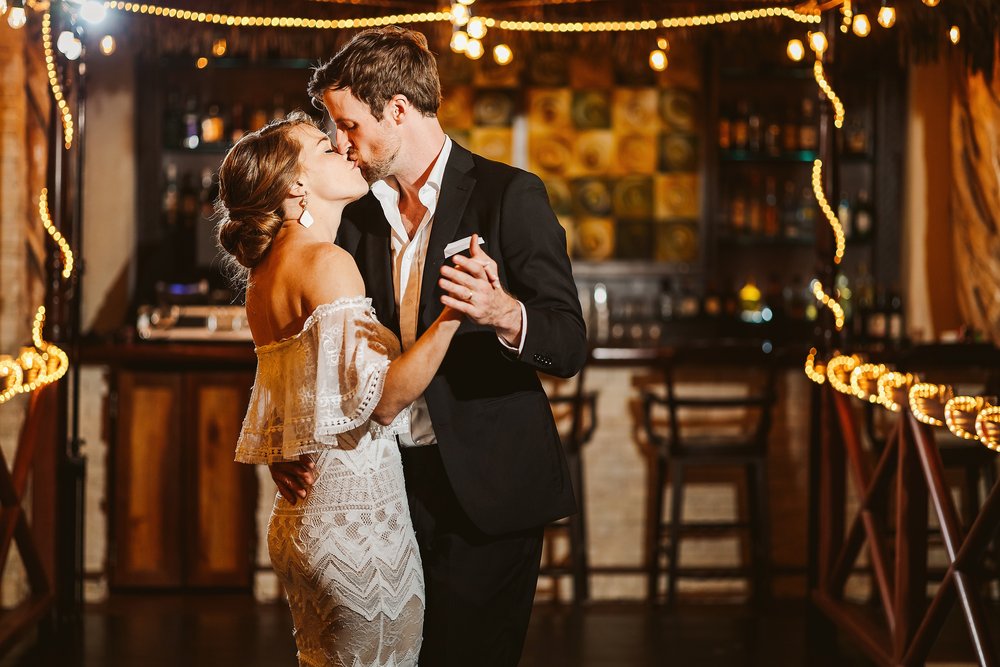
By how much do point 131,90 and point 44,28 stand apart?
8.21ft

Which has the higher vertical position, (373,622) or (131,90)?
(131,90)

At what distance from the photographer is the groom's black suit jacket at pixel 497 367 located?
190 cm

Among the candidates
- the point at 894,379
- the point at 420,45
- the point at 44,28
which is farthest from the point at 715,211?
the point at 420,45

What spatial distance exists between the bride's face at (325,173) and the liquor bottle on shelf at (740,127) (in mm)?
5108

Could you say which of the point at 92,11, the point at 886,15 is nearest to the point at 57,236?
the point at 92,11

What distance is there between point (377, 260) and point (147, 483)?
10.2ft

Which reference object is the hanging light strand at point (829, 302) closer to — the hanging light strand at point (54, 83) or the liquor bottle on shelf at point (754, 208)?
the liquor bottle on shelf at point (754, 208)

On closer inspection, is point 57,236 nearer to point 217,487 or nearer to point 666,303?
point 217,487

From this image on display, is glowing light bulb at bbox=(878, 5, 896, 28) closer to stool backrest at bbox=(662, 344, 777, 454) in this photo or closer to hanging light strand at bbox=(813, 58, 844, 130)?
hanging light strand at bbox=(813, 58, 844, 130)

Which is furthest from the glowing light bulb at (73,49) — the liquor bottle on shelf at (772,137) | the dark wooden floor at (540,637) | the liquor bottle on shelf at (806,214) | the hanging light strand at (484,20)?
the liquor bottle on shelf at (806,214)

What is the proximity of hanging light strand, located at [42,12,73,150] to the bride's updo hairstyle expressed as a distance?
2430mm

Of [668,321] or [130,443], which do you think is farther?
[668,321]

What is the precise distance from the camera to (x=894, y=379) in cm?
330

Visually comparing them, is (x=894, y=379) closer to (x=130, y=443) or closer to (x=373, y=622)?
(x=373, y=622)
